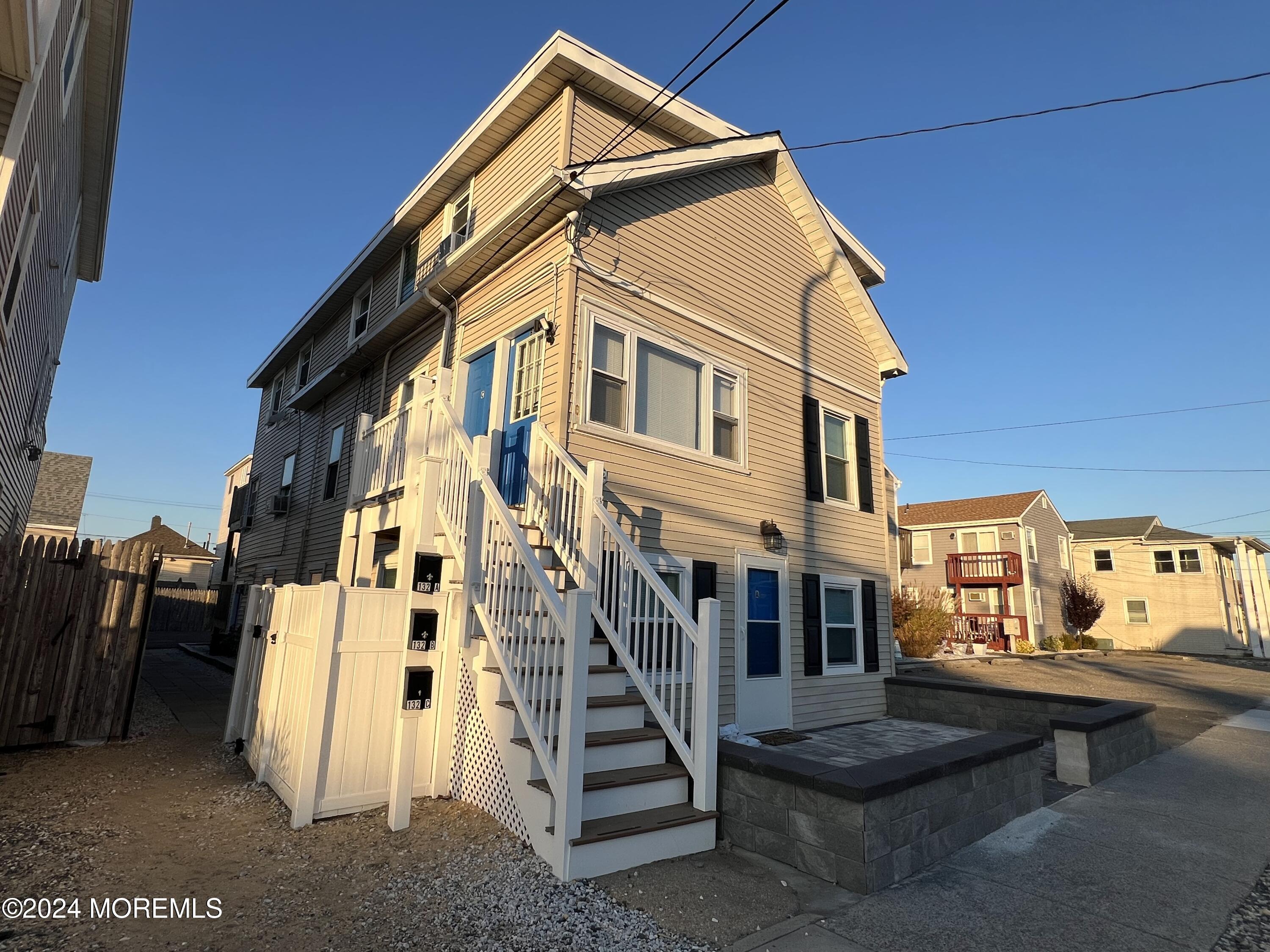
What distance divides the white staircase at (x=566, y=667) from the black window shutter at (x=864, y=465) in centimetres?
570

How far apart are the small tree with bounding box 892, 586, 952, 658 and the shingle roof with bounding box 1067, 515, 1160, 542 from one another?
19.8 m

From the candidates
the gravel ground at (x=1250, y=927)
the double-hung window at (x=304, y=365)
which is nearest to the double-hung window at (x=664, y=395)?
the gravel ground at (x=1250, y=927)

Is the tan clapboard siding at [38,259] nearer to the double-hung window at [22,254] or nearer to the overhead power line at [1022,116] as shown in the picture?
the double-hung window at [22,254]

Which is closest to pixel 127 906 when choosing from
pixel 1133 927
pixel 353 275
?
pixel 1133 927

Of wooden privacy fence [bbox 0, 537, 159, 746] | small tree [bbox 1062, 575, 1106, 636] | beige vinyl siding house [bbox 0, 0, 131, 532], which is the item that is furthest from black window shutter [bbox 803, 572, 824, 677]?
small tree [bbox 1062, 575, 1106, 636]

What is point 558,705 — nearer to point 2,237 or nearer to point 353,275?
point 2,237

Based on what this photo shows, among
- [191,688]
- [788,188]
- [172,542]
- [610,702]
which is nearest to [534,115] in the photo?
[788,188]

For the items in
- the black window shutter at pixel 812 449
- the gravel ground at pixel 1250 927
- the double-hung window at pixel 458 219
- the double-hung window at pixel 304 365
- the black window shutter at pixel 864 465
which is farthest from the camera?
the double-hung window at pixel 304 365

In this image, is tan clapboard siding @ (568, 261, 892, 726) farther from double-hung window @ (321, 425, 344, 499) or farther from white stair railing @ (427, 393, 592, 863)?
double-hung window @ (321, 425, 344, 499)

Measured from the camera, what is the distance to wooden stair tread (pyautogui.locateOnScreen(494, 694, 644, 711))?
4.69 meters

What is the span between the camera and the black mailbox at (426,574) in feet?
16.8

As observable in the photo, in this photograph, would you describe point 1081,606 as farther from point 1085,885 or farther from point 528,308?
point 528,308

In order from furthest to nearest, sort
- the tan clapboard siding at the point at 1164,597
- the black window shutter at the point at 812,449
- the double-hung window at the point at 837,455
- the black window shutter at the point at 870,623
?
the tan clapboard siding at the point at 1164,597
the double-hung window at the point at 837,455
the black window shutter at the point at 870,623
the black window shutter at the point at 812,449

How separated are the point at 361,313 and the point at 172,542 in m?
33.7
